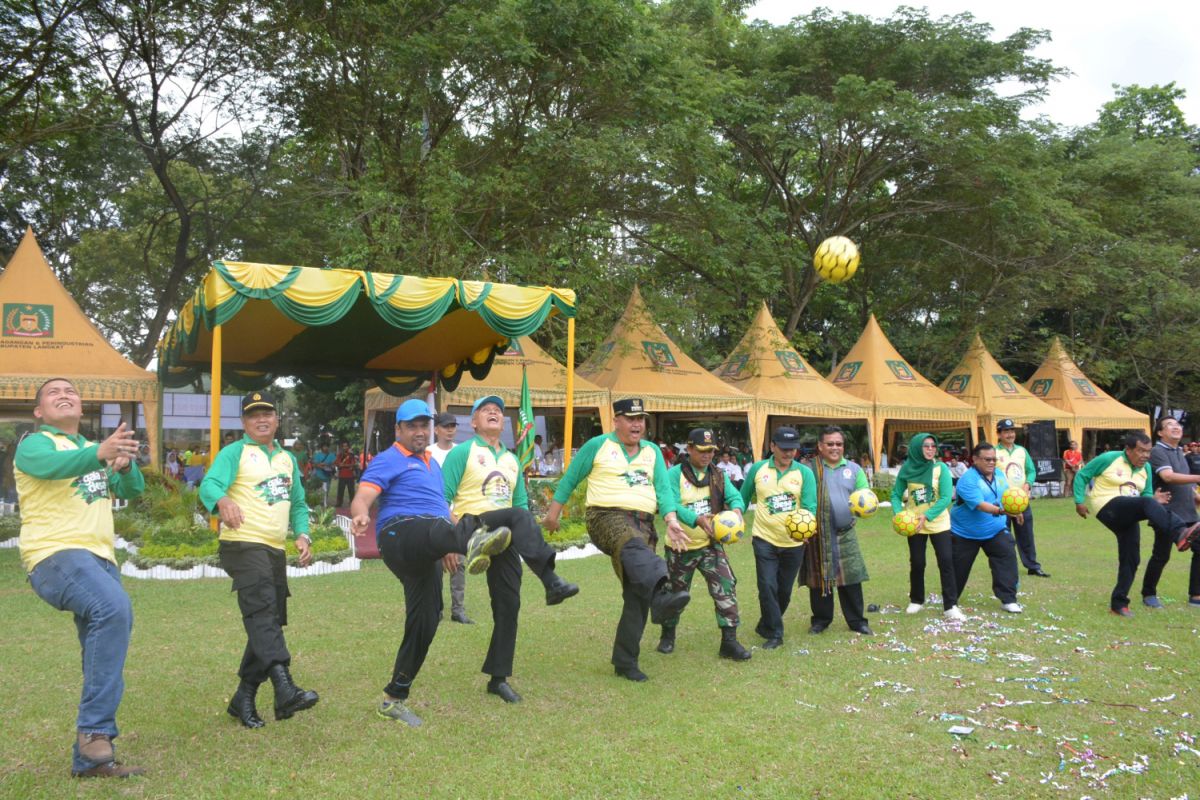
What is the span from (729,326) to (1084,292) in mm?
10427

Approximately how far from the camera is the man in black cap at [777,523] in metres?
6.62

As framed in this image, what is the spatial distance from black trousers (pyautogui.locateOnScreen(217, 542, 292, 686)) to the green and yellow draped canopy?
24.4 ft

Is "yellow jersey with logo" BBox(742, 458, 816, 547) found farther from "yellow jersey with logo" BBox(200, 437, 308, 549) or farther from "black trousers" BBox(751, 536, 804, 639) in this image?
"yellow jersey with logo" BBox(200, 437, 308, 549)

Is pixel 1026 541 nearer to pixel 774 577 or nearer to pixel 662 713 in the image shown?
pixel 774 577

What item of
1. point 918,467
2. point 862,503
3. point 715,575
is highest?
point 918,467

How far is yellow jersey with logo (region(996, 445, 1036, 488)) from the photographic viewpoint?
32.8 feet

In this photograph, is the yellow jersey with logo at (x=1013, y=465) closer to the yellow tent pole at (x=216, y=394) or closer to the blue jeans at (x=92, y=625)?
the blue jeans at (x=92, y=625)

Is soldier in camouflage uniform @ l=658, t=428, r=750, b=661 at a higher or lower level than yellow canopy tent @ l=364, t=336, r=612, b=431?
lower

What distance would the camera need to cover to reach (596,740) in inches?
177

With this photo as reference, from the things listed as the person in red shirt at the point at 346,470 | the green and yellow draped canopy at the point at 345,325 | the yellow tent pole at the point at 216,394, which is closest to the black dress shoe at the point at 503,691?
the yellow tent pole at the point at 216,394

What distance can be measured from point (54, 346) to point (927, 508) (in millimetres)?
15861

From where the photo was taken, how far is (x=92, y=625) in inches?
156

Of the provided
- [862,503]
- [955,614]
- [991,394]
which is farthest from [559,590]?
[991,394]

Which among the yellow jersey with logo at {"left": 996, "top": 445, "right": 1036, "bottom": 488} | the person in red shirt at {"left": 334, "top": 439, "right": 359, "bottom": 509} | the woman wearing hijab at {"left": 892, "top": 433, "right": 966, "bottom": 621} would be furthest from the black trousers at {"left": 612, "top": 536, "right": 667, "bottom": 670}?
the person in red shirt at {"left": 334, "top": 439, "right": 359, "bottom": 509}
